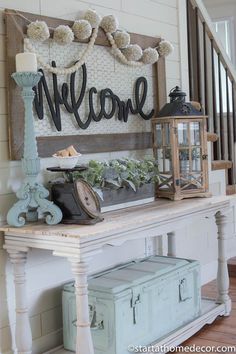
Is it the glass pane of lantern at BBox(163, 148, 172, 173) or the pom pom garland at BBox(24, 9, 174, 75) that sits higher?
the pom pom garland at BBox(24, 9, 174, 75)

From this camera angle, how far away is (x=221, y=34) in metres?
5.76

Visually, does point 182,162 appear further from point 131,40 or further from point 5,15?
point 5,15

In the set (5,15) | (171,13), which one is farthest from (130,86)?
(5,15)

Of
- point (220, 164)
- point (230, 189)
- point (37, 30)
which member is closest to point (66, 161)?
point (37, 30)

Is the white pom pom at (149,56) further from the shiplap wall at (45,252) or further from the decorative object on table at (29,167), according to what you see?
the decorative object on table at (29,167)

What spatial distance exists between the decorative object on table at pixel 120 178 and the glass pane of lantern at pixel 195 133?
0.93ft

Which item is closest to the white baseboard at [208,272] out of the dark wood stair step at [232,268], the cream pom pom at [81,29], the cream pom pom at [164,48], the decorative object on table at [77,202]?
the dark wood stair step at [232,268]

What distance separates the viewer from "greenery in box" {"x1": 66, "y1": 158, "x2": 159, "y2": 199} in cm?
266

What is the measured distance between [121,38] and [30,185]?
3.63 feet

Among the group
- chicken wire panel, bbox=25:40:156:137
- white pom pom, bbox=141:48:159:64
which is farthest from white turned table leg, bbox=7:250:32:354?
white pom pom, bbox=141:48:159:64

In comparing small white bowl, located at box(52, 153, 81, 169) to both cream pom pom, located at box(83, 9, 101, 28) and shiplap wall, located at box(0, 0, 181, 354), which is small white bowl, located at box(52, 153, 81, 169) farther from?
cream pom pom, located at box(83, 9, 101, 28)

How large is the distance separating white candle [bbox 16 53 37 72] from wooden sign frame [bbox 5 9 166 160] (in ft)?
0.55

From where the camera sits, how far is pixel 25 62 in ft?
7.73

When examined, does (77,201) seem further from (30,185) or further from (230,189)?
(230,189)
